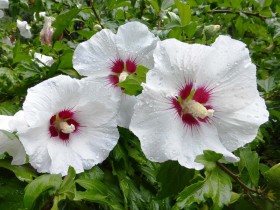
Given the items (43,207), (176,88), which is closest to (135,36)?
(176,88)

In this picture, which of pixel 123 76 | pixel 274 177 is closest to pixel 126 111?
pixel 123 76

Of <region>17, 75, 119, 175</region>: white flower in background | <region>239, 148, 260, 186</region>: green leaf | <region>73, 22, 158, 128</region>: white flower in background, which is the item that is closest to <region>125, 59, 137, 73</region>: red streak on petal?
<region>73, 22, 158, 128</region>: white flower in background

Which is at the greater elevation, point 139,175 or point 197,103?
point 197,103

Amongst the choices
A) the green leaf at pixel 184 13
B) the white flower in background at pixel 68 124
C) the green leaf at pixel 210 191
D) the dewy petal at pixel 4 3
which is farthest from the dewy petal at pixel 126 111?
the dewy petal at pixel 4 3

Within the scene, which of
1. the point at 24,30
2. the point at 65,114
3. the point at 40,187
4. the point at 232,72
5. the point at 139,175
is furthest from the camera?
the point at 24,30

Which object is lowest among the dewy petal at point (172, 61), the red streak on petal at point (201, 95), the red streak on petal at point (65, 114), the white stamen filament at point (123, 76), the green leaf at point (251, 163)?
the red streak on petal at point (65, 114)

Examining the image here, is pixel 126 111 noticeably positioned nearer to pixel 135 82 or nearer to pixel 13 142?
pixel 135 82

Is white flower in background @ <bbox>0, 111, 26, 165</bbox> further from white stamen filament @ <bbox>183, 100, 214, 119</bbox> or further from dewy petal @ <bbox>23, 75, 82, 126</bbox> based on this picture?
white stamen filament @ <bbox>183, 100, 214, 119</bbox>

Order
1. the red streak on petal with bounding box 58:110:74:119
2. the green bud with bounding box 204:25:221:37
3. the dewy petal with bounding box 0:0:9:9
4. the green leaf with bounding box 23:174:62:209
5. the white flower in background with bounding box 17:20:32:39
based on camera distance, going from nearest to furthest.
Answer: the green leaf with bounding box 23:174:62:209 → the red streak on petal with bounding box 58:110:74:119 → the green bud with bounding box 204:25:221:37 → the dewy petal with bounding box 0:0:9:9 → the white flower in background with bounding box 17:20:32:39

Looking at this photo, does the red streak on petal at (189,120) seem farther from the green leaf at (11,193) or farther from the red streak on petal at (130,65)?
the green leaf at (11,193)
